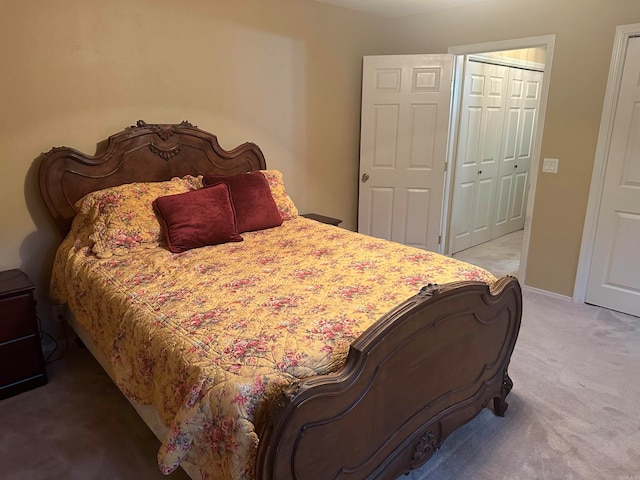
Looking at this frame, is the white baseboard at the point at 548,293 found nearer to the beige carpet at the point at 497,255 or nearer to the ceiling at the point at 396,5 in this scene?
the beige carpet at the point at 497,255

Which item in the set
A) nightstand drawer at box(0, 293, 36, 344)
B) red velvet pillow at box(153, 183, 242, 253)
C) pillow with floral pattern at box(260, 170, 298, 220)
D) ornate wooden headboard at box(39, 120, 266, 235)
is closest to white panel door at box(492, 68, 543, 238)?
pillow with floral pattern at box(260, 170, 298, 220)

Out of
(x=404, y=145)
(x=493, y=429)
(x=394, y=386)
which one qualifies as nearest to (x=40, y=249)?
(x=394, y=386)

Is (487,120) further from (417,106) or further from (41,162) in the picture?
(41,162)

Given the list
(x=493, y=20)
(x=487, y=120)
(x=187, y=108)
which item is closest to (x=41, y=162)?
(x=187, y=108)

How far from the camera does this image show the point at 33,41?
2.44 metres

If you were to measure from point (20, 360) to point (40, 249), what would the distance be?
69cm

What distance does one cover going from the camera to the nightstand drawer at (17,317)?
2.22 meters

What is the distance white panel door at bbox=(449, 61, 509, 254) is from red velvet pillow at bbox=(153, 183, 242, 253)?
2.64 m

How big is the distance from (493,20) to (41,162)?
3.54 m

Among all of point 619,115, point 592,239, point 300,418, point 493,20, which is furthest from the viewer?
point 493,20

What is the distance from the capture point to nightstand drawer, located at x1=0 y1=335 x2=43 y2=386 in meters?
2.27

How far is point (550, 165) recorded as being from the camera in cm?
347

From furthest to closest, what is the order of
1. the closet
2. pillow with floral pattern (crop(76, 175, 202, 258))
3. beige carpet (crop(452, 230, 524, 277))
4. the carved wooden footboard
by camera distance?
the closet < beige carpet (crop(452, 230, 524, 277)) < pillow with floral pattern (crop(76, 175, 202, 258)) < the carved wooden footboard

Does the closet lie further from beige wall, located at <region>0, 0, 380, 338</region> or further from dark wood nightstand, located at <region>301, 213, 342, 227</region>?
dark wood nightstand, located at <region>301, 213, 342, 227</region>
